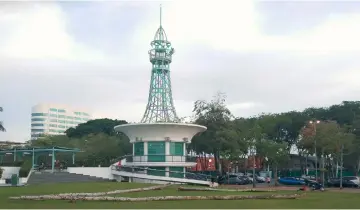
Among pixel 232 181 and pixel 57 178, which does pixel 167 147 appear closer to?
pixel 232 181

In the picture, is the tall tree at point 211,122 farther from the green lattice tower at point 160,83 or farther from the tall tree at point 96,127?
the tall tree at point 96,127

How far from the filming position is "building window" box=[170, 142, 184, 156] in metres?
43.5

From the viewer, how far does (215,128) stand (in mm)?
54406

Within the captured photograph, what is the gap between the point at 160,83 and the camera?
66.8m

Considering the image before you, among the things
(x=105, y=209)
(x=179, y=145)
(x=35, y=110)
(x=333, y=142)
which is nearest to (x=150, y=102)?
(x=179, y=145)

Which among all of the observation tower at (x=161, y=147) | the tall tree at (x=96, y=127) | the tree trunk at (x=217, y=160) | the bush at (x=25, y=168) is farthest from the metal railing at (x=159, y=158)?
the tall tree at (x=96, y=127)

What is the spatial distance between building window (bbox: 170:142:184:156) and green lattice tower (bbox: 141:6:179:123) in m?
19.2

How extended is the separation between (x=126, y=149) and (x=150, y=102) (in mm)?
8674

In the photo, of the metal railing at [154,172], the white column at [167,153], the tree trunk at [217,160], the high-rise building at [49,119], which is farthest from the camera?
the high-rise building at [49,119]

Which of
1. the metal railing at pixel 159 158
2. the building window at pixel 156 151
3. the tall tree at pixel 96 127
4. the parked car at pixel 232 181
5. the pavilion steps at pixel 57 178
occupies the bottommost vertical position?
the parked car at pixel 232 181

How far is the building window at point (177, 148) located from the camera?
Answer: 43500 mm

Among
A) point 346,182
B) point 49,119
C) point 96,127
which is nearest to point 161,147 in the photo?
point 346,182

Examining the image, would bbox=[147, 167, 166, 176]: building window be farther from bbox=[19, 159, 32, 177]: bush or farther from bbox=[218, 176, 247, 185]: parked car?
bbox=[19, 159, 32, 177]: bush

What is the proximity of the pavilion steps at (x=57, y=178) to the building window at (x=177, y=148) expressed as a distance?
6.84 meters
